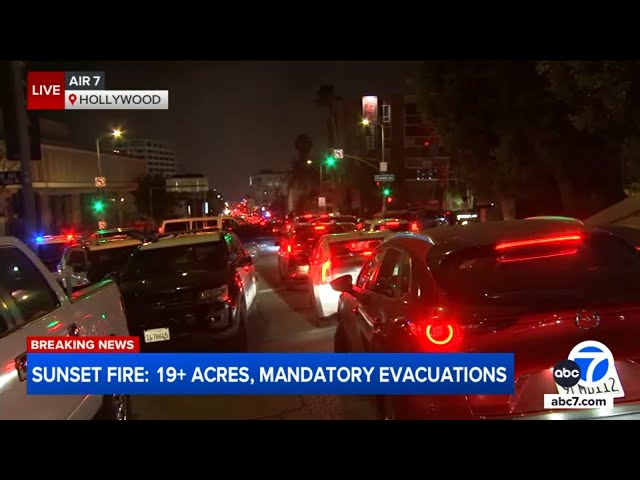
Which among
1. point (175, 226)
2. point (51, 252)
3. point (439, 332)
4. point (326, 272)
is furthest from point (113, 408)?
point (175, 226)

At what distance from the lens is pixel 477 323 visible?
12.9 feet

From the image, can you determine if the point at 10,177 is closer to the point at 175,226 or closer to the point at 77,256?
the point at 77,256

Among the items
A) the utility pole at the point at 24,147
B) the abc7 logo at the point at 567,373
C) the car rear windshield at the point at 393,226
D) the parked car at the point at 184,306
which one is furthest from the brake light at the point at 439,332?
the car rear windshield at the point at 393,226

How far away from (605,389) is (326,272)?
723 centimetres

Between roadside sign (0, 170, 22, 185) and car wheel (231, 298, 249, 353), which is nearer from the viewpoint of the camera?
car wheel (231, 298, 249, 353)

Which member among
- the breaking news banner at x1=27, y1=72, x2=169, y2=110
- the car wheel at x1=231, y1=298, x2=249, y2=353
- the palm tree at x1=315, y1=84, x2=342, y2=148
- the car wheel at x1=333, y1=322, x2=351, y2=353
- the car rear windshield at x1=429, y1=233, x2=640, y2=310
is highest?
the palm tree at x1=315, y1=84, x2=342, y2=148

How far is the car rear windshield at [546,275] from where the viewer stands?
13.3 ft

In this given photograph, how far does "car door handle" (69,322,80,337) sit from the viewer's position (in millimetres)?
4634

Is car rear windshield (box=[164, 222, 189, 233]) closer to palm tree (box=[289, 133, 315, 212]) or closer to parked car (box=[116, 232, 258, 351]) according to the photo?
parked car (box=[116, 232, 258, 351])

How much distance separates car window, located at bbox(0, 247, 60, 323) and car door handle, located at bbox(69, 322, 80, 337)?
169mm

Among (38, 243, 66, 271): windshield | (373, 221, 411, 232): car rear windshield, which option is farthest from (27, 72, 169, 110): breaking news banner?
(38, 243, 66, 271): windshield

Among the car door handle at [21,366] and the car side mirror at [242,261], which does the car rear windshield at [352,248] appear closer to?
the car side mirror at [242,261]
